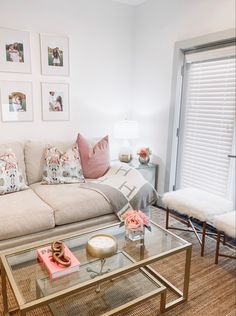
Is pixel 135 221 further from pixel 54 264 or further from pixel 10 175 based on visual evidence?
pixel 10 175

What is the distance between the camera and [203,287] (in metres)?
2.03

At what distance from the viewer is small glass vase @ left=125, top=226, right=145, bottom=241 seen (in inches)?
74.4

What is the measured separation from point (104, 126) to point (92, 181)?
3.53ft

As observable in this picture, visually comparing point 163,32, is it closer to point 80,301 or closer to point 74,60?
point 74,60

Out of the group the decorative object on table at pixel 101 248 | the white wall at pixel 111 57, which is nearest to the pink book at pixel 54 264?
the decorative object on table at pixel 101 248

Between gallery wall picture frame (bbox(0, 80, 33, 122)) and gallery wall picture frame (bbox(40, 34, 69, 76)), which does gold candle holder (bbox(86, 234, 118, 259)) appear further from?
gallery wall picture frame (bbox(40, 34, 69, 76))

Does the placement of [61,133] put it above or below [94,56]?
below

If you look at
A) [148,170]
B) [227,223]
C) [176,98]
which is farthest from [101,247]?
[176,98]

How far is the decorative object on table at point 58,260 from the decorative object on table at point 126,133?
1986 millimetres

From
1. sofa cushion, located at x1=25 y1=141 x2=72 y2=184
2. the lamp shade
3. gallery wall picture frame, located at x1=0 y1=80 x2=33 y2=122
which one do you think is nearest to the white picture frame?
gallery wall picture frame, located at x1=0 y1=80 x2=33 y2=122

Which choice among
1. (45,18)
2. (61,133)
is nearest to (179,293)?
(61,133)

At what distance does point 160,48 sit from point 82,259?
8.77 ft

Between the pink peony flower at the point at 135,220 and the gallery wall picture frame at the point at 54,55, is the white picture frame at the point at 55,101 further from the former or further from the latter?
the pink peony flower at the point at 135,220

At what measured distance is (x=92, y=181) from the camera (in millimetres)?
2871
